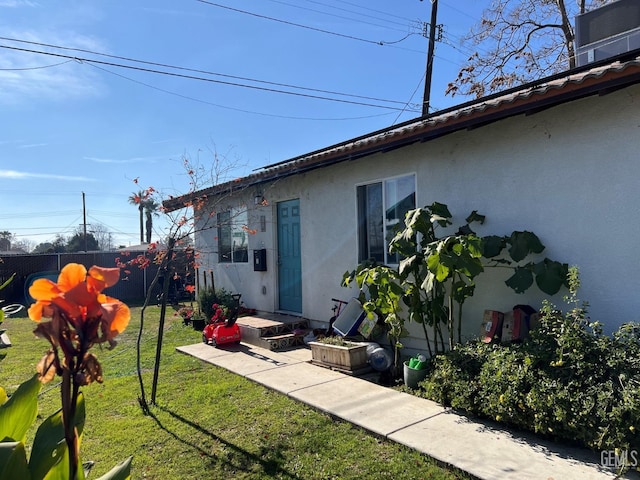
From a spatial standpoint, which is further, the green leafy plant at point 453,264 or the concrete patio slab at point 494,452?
the green leafy plant at point 453,264

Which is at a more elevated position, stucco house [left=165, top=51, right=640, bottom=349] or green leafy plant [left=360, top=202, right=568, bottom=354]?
stucco house [left=165, top=51, right=640, bottom=349]

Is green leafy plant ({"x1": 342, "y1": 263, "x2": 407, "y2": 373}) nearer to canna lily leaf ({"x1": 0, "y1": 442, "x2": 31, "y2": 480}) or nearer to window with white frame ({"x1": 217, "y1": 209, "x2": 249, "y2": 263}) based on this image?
canna lily leaf ({"x1": 0, "y1": 442, "x2": 31, "y2": 480})

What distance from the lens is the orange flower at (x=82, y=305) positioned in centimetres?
96

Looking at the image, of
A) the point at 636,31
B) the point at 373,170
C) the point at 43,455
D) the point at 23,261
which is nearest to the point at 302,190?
the point at 373,170

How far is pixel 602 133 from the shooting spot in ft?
14.2

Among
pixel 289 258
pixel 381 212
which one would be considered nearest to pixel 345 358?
pixel 381 212

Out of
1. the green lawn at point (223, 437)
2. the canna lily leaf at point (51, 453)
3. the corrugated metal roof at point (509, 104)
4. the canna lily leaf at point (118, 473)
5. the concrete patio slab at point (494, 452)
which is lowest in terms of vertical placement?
the green lawn at point (223, 437)

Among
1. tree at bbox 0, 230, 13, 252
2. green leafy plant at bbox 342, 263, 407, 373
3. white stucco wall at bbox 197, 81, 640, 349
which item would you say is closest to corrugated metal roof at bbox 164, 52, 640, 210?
white stucco wall at bbox 197, 81, 640, 349

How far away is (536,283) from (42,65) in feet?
34.6

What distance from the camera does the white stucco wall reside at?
419cm

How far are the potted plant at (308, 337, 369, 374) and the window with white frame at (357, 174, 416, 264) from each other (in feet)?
4.97

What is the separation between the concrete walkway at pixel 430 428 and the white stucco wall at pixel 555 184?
1.49 m

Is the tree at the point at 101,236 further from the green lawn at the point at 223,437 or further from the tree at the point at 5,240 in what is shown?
the green lawn at the point at 223,437

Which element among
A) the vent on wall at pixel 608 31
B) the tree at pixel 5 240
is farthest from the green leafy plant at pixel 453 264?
the tree at pixel 5 240
